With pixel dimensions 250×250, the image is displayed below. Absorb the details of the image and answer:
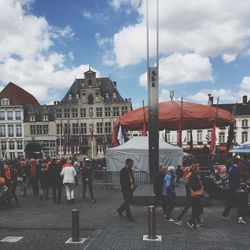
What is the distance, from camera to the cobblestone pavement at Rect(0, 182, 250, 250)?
7090 mm

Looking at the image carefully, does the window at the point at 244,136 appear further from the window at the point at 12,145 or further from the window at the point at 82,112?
the window at the point at 12,145

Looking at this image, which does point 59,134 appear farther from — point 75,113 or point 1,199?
point 1,199

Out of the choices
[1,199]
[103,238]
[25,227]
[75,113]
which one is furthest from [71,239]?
[75,113]

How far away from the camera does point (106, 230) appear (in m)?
8.02

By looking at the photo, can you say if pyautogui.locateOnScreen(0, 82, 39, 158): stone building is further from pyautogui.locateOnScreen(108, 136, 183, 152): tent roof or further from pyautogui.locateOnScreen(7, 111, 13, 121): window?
pyautogui.locateOnScreen(108, 136, 183, 152): tent roof

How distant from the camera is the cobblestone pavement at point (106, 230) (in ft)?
23.3

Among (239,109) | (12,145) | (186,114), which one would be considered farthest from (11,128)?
(186,114)

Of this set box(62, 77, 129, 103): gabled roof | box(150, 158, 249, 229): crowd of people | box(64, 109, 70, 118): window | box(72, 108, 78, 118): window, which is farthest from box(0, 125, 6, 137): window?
box(150, 158, 249, 229): crowd of people

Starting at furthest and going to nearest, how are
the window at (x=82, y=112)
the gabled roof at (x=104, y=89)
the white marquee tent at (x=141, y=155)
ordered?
the window at (x=82, y=112) → the gabled roof at (x=104, y=89) → the white marquee tent at (x=141, y=155)

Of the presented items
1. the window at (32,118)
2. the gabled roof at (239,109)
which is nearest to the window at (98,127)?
the window at (32,118)

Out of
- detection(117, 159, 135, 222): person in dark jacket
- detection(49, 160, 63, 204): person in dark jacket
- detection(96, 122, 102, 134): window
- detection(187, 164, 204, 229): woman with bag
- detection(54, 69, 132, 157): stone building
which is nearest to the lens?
detection(187, 164, 204, 229): woman with bag

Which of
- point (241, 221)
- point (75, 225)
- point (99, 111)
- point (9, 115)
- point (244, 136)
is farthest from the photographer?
point (9, 115)

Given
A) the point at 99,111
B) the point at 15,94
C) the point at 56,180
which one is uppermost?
the point at 15,94

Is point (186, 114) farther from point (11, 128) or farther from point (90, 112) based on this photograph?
point (11, 128)
